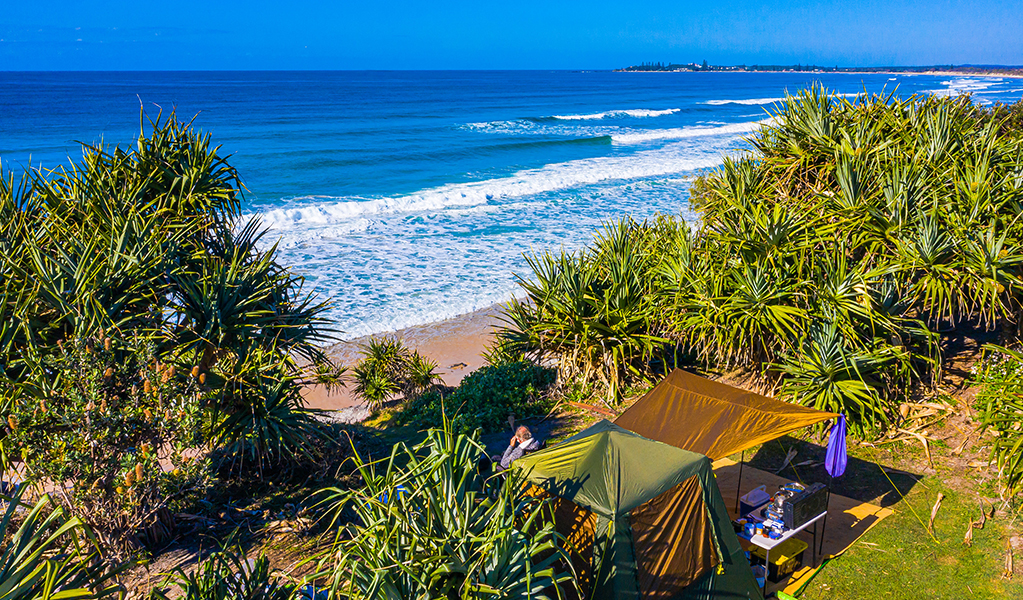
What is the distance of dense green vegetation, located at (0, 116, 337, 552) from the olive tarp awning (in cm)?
383

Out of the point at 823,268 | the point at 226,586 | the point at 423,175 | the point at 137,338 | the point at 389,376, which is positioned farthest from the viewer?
the point at 423,175

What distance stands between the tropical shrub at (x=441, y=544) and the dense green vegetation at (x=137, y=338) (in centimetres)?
252

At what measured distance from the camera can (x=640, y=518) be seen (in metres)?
5.25

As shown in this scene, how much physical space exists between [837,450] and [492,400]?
5.12 metres

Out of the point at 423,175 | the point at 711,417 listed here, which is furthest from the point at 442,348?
the point at 423,175

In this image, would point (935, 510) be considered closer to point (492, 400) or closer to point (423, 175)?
point (492, 400)

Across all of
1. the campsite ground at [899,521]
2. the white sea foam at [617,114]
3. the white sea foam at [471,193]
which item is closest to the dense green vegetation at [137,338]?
the campsite ground at [899,521]

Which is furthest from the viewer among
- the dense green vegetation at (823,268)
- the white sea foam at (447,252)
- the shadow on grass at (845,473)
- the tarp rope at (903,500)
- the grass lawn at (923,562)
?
the white sea foam at (447,252)

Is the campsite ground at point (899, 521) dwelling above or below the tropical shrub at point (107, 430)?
below

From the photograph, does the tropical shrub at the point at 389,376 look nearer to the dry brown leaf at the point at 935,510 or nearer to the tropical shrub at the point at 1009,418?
the dry brown leaf at the point at 935,510

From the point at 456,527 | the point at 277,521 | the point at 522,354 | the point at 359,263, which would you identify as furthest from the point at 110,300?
the point at 359,263

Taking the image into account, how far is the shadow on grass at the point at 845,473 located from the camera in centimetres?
748

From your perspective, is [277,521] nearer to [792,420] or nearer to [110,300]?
[110,300]

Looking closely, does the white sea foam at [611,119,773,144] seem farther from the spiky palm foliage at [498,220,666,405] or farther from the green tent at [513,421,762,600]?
the green tent at [513,421,762,600]
